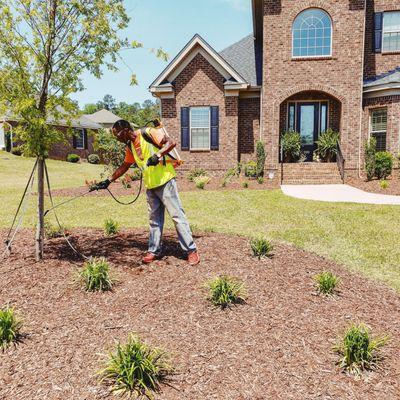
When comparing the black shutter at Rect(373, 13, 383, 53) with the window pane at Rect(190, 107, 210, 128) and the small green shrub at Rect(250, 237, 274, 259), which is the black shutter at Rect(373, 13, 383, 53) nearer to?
the window pane at Rect(190, 107, 210, 128)

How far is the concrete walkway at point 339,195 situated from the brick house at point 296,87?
2.49m

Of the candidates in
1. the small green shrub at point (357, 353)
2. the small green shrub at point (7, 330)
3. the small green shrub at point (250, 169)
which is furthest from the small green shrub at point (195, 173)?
the small green shrub at point (357, 353)

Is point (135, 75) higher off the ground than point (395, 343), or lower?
higher

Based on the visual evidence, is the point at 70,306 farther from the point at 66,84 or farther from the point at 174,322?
the point at 66,84

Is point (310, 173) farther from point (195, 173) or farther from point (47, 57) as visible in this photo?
point (47, 57)

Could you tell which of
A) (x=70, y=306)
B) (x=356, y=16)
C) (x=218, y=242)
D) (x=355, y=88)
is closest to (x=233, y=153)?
(x=355, y=88)

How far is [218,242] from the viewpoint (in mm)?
6598

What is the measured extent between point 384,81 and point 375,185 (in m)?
4.68

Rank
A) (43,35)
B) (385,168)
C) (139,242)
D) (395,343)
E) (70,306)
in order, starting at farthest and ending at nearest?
(385,168) < (139,242) < (43,35) < (70,306) < (395,343)

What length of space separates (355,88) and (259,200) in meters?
Answer: 8.28

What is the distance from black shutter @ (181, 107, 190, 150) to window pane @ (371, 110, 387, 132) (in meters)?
7.93

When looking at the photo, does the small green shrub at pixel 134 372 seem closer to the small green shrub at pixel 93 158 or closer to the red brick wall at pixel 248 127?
the red brick wall at pixel 248 127

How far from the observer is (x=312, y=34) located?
16672mm

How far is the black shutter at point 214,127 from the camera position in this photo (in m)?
17.8
